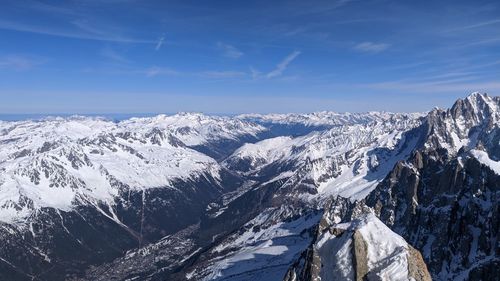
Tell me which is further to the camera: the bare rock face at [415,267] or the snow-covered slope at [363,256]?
the snow-covered slope at [363,256]

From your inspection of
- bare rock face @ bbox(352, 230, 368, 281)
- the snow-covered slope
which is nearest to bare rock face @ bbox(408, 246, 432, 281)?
the snow-covered slope

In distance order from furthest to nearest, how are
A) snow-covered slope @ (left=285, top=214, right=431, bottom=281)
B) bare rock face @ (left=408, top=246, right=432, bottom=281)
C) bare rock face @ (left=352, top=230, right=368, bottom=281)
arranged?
bare rock face @ (left=352, top=230, right=368, bottom=281) → snow-covered slope @ (left=285, top=214, right=431, bottom=281) → bare rock face @ (left=408, top=246, right=432, bottom=281)

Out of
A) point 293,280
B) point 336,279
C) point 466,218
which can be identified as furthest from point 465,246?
point 336,279

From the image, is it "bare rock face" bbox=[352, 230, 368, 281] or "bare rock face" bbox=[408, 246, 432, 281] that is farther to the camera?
"bare rock face" bbox=[352, 230, 368, 281]

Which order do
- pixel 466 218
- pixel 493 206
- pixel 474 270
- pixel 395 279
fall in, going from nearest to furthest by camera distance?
pixel 395 279 < pixel 474 270 < pixel 493 206 < pixel 466 218

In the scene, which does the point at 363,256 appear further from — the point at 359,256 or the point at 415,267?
the point at 415,267

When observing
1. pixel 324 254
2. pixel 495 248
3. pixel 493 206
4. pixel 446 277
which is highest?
pixel 324 254

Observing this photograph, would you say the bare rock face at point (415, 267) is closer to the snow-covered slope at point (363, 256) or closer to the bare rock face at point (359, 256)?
the snow-covered slope at point (363, 256)

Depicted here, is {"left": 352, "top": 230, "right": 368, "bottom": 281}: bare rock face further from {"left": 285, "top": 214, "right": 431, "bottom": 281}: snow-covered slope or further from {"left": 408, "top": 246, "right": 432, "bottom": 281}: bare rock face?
{"left": 408, "top": 246, "right": 432, "bottom": 281}: bare rock face

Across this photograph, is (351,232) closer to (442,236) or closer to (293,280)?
(293,280)

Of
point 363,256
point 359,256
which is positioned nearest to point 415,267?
point 363,256

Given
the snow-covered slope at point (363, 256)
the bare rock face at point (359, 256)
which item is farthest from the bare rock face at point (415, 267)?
the bare rock face at point (359, 256)
